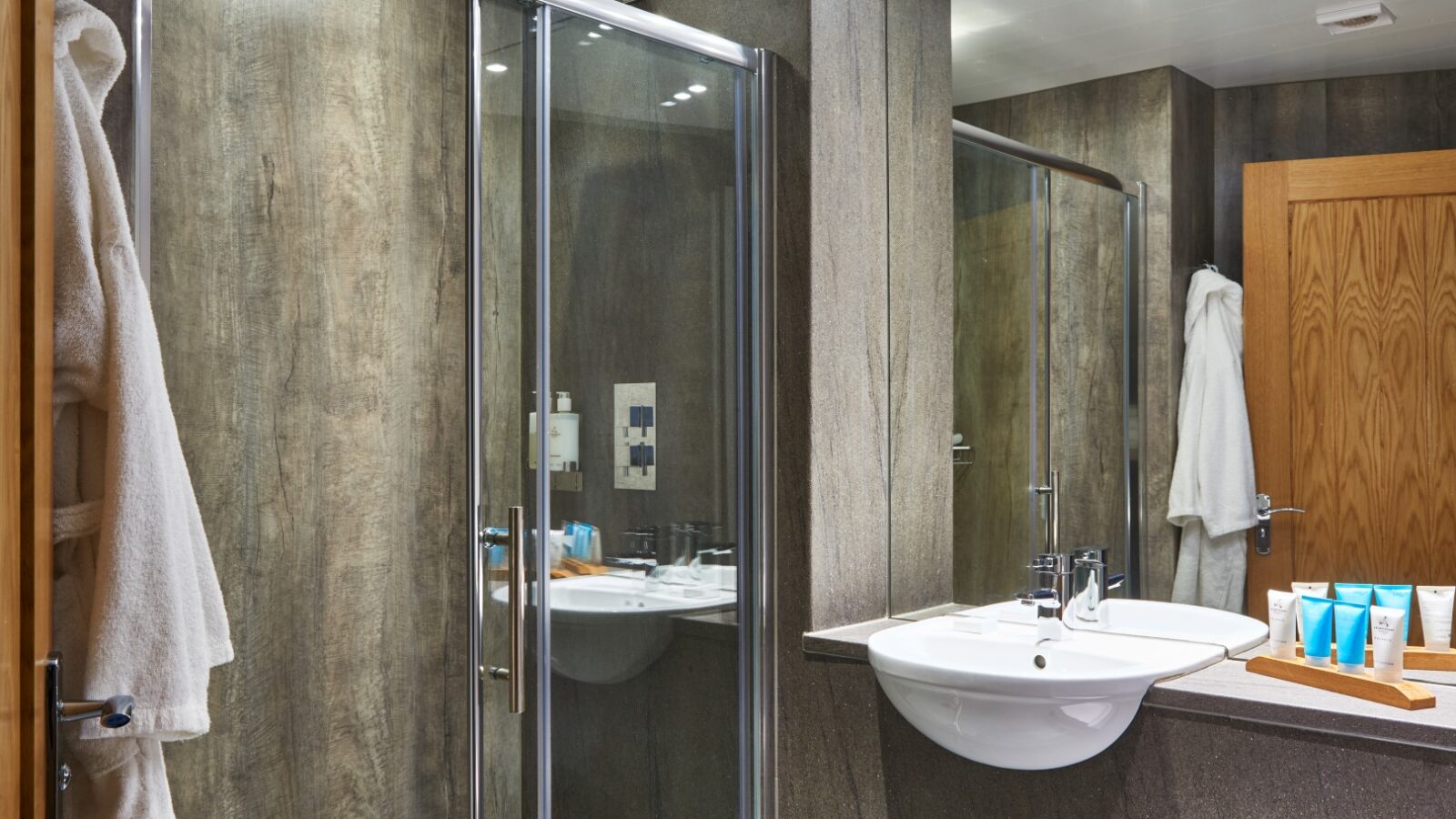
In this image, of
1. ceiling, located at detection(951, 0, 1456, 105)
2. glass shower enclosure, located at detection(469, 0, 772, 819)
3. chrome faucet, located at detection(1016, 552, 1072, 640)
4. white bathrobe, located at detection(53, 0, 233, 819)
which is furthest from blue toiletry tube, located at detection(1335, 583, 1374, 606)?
white bathrobe, located at detection(53, 0, 233, 819)

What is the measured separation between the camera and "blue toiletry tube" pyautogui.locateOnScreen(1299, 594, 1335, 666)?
1621 millimetres

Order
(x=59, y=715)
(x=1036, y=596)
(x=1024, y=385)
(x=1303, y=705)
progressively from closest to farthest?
(x=59, y=715) → (x=1303, y=705) → (x=1036, y=596) → (x=1024, y=385)

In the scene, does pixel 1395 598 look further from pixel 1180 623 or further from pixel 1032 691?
pixel 1032 691

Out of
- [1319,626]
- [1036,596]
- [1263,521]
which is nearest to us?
[1319,626]

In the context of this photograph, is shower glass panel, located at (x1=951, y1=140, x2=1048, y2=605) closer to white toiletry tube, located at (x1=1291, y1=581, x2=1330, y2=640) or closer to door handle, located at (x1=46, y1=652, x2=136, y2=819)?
white toiletry tube, located at (x1=1291, y1=581, x2=1330, y2=640)

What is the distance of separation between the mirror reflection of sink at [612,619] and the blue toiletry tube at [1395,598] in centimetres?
108

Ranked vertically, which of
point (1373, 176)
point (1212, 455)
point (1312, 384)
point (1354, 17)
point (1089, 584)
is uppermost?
point (1354, 17)

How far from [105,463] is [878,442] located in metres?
1.42

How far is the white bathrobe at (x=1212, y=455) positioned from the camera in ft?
5.81

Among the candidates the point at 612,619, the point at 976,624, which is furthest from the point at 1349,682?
the point at 612,619

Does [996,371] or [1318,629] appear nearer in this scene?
[1318,629]

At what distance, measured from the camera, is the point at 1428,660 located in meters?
1.60

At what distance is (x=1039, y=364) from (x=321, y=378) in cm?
132

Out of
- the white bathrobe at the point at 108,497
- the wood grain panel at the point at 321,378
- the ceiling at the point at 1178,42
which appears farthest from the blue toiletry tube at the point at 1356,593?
the white bathrobe at the point at 108,497
